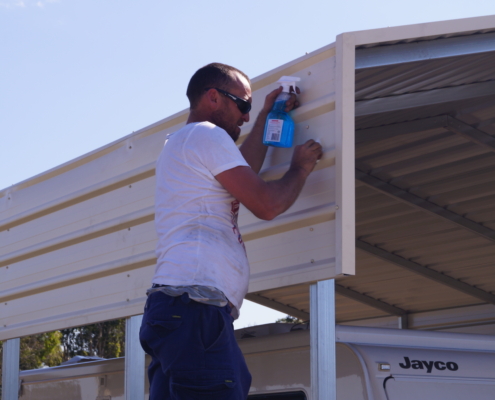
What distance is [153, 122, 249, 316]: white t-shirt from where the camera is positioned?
9.33ft

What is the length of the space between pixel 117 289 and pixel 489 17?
256 cm

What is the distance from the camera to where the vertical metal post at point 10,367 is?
5.50m

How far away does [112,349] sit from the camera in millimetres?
25375

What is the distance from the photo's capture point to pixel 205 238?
9.46ft

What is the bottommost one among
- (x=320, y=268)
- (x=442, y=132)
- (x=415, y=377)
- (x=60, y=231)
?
(x=415, y=377)

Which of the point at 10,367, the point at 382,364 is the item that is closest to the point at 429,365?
the point at 382,364

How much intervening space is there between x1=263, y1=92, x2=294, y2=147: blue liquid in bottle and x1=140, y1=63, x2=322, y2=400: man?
0.50ft

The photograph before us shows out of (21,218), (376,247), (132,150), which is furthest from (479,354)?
(376,247)

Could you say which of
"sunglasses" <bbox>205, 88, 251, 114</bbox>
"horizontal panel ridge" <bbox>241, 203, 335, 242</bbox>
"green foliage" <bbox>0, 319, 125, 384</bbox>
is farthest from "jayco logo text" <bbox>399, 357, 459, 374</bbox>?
"green foliage" <bbox>0, 319, 125, 384</bbox>

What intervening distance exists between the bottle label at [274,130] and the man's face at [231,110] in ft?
0.67

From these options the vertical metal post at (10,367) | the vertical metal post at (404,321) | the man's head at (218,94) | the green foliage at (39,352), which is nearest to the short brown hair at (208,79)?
the man's head at (218,94)

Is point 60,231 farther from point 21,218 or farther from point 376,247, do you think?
point 376,247

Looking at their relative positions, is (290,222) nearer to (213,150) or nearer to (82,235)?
(213,150)

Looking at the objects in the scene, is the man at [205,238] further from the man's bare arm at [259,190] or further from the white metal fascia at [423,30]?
the white metal fascia at [423,30]
